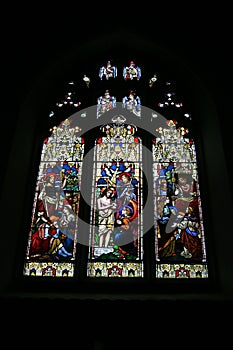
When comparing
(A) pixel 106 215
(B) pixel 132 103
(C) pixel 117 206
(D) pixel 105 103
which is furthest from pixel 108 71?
(A) pixel 106 215

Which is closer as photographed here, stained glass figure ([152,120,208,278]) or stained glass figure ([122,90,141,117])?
stained glass figure ([152,120,208,278])

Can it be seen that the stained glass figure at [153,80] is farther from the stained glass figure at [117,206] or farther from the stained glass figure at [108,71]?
the stained glass figure at [117,206]

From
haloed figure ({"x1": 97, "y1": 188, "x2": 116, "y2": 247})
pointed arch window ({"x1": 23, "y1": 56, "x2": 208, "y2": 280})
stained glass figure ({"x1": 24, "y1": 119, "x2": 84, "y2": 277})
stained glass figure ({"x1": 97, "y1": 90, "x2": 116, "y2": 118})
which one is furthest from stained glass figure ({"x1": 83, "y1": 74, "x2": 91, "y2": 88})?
haloed figure ({"x1": 97, "y1": 188, "x2": 116, "y2": 247})

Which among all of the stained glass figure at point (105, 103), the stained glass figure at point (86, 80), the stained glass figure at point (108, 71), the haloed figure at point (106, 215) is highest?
the stained glass figure at point (108, 71)

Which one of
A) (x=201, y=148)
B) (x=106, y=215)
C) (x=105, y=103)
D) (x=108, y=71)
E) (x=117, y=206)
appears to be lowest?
(x=106, y=215)

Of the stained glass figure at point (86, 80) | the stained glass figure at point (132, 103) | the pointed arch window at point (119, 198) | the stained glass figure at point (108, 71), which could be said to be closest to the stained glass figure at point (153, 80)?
the pointed arch window at point (119, 198)

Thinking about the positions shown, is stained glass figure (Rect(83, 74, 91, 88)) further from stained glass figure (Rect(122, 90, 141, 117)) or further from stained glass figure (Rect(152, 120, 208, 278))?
stained glass figure (Rect(152, 120, 208, 278))

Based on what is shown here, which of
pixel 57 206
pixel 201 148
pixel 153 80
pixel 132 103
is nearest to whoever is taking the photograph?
pixel 57 206

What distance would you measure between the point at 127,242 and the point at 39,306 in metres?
1.37

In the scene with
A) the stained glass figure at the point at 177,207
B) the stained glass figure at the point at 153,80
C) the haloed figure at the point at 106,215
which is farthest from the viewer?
the stained glass figure at the point at 153,80

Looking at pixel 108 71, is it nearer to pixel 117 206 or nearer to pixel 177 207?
pixel 117 206

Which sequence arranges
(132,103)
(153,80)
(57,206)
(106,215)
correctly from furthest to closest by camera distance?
(153,80)
(132,103)
(57,206)
(106,215)
